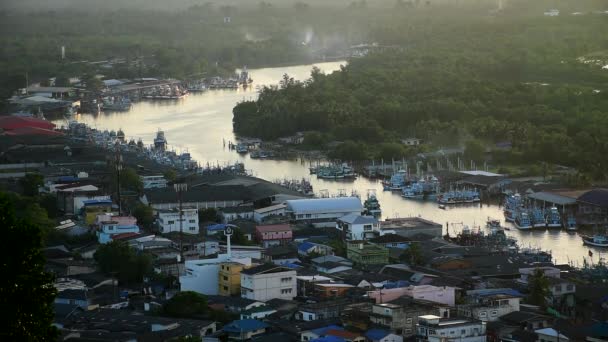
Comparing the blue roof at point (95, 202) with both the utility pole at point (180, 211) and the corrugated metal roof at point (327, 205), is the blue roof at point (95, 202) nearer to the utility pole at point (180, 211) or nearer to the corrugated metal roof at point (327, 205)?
the utility pole at point (180, 211)

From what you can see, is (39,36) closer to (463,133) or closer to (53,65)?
(53,65)

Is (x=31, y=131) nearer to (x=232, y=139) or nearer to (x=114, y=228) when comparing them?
(x=232, y=139)

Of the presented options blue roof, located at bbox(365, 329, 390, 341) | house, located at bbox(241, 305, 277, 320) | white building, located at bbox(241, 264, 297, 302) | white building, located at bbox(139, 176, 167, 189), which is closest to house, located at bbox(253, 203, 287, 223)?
white building, located at bbox(139, 176, 167, 189)

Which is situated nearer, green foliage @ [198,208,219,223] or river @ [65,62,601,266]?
river @ [65,62,601,266]

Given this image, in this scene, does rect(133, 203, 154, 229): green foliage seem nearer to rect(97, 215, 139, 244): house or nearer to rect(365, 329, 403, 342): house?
rect(97, 215, 139, 244): house

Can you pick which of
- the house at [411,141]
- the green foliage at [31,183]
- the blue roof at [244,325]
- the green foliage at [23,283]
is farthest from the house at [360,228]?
the green foliage at [23,283]

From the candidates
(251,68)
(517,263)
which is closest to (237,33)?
(251,68)
